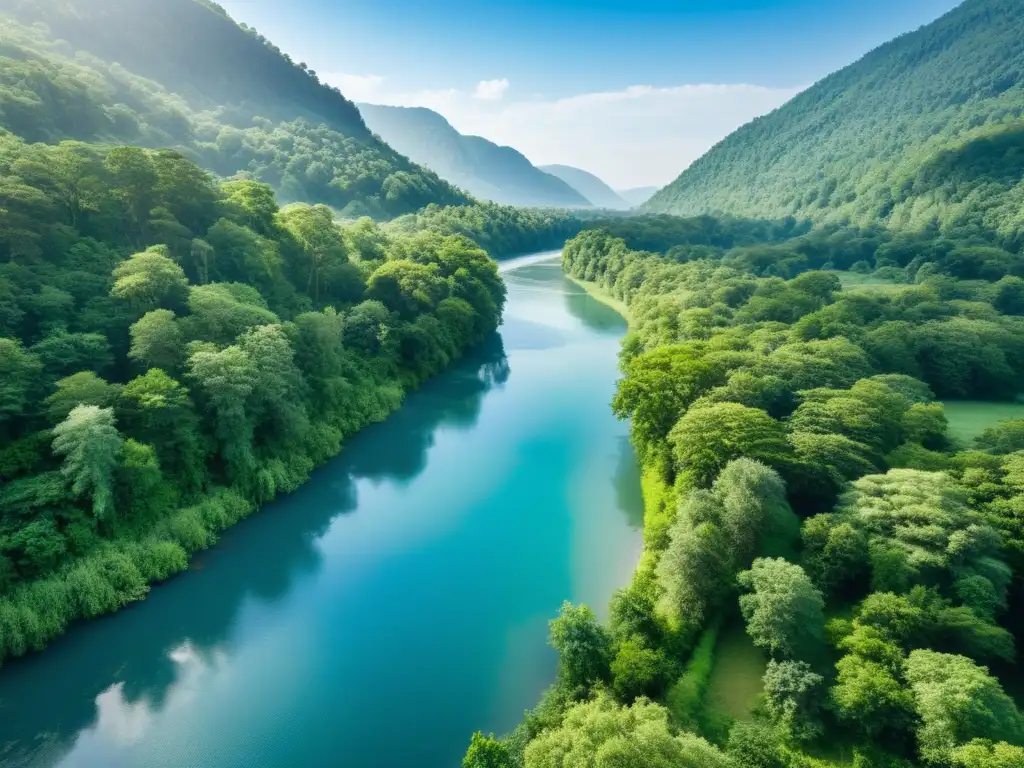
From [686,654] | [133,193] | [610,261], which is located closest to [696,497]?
[686,654]

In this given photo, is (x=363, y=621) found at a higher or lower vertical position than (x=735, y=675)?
lower

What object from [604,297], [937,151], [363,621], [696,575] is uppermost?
[937,151]

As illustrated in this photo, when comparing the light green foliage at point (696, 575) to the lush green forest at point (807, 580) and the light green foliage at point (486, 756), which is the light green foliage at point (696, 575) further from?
the light green foliage at point (486, 756)

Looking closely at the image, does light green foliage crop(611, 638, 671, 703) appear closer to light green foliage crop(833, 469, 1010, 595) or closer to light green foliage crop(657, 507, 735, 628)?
light green foliage crop(657, 507, 735, 628)

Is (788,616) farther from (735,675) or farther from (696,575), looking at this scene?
(696,575)

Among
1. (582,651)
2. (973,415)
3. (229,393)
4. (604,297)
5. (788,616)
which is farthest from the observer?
(604,297)

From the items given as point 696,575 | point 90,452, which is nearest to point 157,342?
point 90,452

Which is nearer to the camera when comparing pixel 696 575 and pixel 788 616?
pixel 788 616
